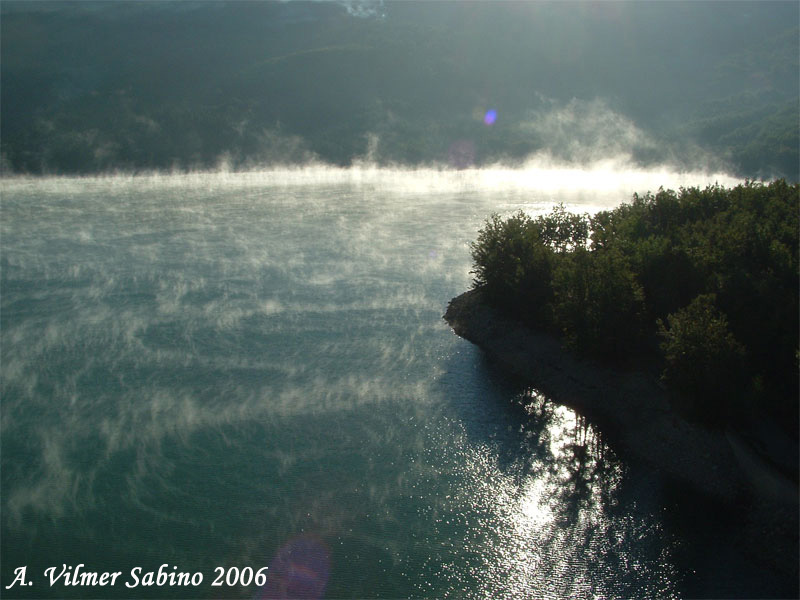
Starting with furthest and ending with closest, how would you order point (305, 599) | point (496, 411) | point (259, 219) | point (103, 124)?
point (103, 124) → point (259, 219) → point (496, 411) → point (305, 599)

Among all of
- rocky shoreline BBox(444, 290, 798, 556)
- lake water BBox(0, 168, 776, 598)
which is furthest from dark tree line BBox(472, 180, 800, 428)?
lake water BBox(0, 168, 776, 598)

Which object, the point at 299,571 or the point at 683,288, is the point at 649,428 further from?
the point at 299,571

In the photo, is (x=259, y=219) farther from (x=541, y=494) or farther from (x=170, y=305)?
(x=541, y=494)

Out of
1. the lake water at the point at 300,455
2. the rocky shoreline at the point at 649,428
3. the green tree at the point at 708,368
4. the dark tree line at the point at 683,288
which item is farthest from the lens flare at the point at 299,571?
the dark tree line at the point at 683,288

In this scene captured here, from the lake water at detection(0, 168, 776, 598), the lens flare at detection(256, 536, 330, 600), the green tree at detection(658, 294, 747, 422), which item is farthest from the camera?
the green tree at detection(658, 294, 747, 422)

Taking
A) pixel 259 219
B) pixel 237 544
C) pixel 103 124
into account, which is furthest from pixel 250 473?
pixel 103 124

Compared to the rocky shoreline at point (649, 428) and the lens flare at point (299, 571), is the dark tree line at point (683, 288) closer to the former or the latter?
the rocky shoreline at point (649, 428)

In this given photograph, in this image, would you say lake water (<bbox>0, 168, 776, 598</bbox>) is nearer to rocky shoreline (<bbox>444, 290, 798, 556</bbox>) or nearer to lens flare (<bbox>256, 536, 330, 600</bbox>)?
lens flare (<bbox>256, 536, 330, 600</bbox>)
